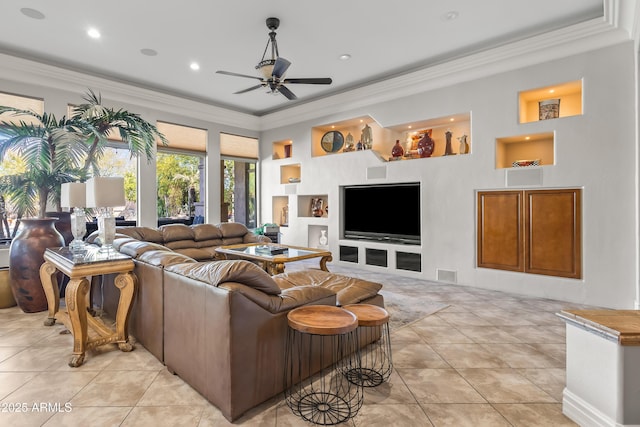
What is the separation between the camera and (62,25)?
151 inches

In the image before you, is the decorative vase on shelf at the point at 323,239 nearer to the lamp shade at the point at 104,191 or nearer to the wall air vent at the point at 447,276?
the wall air vent at the point at 447,276

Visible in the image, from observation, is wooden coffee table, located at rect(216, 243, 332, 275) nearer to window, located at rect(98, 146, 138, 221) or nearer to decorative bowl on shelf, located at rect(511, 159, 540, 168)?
window, located at rect(98, 146, 138, 221)

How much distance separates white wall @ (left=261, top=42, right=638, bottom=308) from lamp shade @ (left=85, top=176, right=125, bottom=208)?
3.94 meters

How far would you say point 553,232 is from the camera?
408 cm

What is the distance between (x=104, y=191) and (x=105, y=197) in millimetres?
48

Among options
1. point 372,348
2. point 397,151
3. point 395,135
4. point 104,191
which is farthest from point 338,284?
point 395,135

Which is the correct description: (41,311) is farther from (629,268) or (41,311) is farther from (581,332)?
(629,268)

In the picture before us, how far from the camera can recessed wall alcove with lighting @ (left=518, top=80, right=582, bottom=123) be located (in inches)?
165

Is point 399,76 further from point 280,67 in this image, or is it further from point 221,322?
point 221,322

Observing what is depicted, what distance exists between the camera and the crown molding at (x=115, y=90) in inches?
179

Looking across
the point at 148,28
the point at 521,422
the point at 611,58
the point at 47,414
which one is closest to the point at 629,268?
the point at 611,58

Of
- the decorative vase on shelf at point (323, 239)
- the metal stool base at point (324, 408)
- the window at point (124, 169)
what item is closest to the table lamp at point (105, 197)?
the metal stool base at point (324, 408)

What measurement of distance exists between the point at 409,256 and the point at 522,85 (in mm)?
2794

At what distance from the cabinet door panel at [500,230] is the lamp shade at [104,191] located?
14.1 feet
